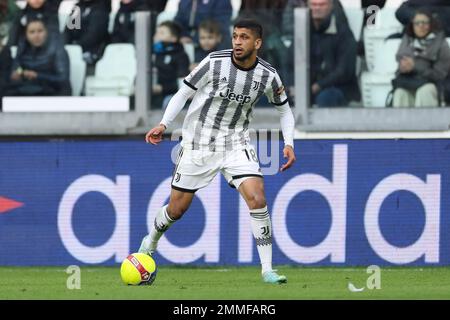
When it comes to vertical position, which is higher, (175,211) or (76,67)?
(76,67)

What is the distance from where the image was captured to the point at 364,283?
1073cm

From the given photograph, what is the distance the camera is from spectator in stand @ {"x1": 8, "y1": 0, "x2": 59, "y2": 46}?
13.9 m

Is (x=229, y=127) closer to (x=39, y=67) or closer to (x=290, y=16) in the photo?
(x=290, y=16)

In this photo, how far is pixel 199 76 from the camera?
10.4 metres

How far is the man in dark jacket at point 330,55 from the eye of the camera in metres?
13.5

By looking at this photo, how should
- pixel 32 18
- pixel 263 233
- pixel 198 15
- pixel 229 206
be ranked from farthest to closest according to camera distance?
pixel 32 18
pixel 198 15
pixel 229 206
pixel 263 233

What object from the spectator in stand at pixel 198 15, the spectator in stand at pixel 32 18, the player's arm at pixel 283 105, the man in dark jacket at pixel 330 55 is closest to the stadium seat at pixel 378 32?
the man in dark jacket at pixel 330 55

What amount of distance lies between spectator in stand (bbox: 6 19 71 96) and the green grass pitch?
210 centimetres

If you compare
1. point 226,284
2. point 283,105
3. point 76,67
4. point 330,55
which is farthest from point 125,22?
point 226,284

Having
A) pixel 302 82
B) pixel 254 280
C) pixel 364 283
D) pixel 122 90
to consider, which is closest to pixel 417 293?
pixel 364 283

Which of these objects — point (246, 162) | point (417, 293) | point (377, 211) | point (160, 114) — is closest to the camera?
point (417, 293)

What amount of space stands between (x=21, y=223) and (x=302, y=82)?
3.30 meters

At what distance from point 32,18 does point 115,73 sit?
3.61 feet

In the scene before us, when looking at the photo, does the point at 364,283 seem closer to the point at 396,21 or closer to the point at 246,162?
the point at 246,162
